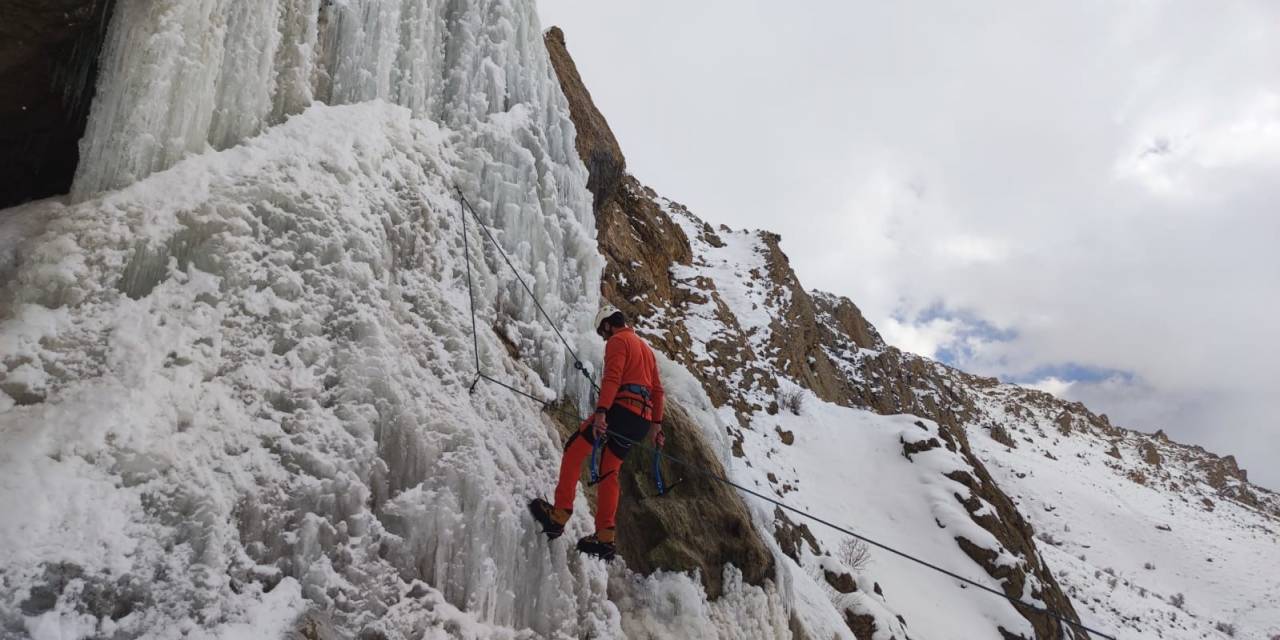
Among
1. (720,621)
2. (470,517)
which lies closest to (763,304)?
(720,621)

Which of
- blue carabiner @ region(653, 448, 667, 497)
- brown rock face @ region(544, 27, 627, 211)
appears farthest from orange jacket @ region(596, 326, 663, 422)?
brown rock face @ region(544, 27, 627, 211)

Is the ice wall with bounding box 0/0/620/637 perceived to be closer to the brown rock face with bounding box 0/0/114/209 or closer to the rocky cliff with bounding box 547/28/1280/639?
the brown rock face with bounding box 0/0/114/209

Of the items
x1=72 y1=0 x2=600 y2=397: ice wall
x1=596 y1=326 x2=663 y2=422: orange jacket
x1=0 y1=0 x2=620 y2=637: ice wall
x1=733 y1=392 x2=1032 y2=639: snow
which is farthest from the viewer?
x1=733 y1=392 x2=1032 y2=639: snow

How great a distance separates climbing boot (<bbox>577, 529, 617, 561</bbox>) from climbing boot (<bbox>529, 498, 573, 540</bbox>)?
0.88 feet

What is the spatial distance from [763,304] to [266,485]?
26675 mm

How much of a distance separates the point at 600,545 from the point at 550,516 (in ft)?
1.58

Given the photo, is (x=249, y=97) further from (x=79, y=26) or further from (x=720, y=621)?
(x=720, y=621)

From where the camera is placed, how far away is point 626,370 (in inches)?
190

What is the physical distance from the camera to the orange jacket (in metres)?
4.61

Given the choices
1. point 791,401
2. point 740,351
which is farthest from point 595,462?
point 791,401

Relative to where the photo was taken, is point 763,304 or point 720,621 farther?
point 763,304

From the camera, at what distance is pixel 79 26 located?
157 inches

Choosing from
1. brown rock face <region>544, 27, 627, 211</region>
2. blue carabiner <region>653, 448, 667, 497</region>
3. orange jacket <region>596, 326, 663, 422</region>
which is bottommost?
blue carabiner <region>653, 448, 667, 497</region>

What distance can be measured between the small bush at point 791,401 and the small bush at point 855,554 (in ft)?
24.6
